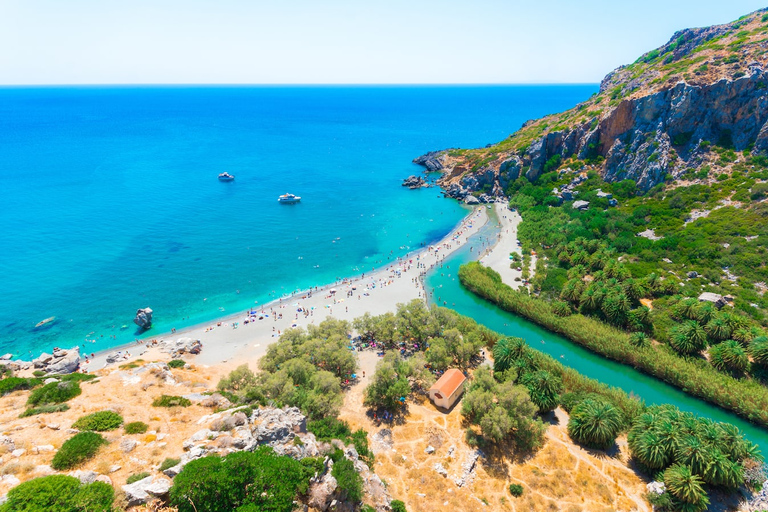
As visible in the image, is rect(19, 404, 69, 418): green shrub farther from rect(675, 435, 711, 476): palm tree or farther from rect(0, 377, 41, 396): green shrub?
rect(675, 435, 711, 476): palm tree

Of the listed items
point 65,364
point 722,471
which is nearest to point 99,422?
point 65,364

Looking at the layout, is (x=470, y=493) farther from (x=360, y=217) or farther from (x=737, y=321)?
(x=360, y=217)

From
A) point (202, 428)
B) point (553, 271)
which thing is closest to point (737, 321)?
point (553, 271)

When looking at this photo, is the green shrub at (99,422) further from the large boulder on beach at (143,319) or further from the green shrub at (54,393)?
the large boulder on beach at (143,319)

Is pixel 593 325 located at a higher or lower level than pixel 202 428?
lower

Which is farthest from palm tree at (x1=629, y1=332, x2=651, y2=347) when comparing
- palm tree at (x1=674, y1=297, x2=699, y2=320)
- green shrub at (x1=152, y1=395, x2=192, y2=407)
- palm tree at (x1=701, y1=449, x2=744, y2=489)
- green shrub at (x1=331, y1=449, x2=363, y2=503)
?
green shrub at (x1=152, y1=395, x2=192, y2=407)

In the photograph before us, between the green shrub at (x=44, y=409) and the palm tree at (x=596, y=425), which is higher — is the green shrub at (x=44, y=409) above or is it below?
above

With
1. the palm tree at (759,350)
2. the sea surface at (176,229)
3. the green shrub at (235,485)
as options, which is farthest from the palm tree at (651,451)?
the sea surface at (176,229)
